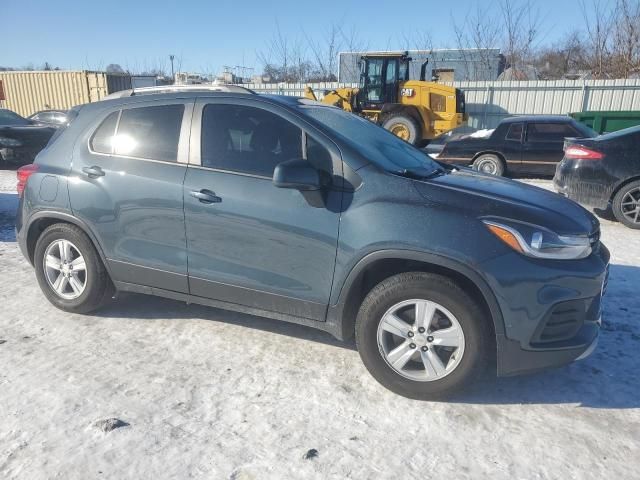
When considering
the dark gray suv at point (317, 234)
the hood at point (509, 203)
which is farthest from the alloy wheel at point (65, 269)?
the hood at point (509, 203)

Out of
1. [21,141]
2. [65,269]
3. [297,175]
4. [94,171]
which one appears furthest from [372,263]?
[21,141]

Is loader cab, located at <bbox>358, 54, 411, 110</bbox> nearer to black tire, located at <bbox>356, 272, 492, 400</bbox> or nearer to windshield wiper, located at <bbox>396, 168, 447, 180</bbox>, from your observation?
windshield wiper, located at <bbox>396, 168, 447, 180</bbox>

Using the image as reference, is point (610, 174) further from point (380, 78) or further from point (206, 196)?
point (380, 78)

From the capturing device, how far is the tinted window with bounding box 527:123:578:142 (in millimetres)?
10203

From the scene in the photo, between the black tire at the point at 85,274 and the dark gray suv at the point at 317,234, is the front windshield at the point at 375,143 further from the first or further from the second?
the black tire at the point at 85,274

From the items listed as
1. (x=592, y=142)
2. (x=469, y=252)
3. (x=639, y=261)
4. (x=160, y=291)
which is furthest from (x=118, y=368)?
(x=592, y=142)

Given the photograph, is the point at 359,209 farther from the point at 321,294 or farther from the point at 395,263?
the point at 321,294

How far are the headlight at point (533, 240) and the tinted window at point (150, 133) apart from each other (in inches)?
87.4

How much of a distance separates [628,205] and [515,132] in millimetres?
4297

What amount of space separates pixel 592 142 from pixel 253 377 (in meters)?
6.00

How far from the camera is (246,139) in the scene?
Result: 332cm

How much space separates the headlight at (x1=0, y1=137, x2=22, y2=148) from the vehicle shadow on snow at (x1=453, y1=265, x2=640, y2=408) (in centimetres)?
1119

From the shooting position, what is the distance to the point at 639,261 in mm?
5254

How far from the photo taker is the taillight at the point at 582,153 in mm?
6660
